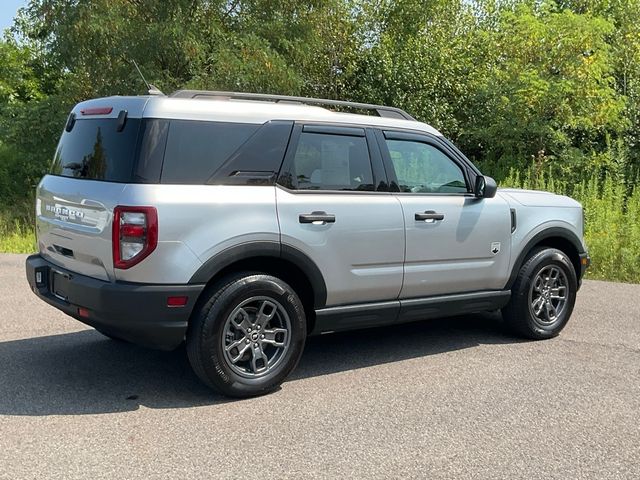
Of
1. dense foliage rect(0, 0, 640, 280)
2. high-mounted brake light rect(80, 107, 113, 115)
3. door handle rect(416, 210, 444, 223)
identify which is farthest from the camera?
dense foliage rect(0, 0, 640, 280)

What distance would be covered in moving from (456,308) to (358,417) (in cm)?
169

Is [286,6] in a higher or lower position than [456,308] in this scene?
higher

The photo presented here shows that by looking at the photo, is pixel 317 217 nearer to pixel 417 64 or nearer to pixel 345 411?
pixel 345 411

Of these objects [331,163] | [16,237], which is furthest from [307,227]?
[16,237]

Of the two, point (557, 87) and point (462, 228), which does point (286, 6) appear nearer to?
point (557, 87)

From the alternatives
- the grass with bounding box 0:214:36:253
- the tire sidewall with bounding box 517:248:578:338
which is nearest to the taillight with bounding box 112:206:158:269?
the tire sidewall with bounding box 517:248:578:338

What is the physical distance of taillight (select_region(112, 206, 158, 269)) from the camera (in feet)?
13.2

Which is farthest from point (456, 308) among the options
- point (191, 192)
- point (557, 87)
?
point (557, 87)

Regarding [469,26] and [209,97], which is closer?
[209,97]

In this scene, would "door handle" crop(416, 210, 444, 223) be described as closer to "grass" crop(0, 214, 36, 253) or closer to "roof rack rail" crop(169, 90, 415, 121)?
"roof rack rail" crop(169, 90, 415, 121)

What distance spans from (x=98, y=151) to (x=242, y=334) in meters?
1.58

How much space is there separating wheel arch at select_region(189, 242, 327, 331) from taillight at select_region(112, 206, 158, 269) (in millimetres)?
362

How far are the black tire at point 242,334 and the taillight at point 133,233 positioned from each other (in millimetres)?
548

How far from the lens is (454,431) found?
3.96 metres
